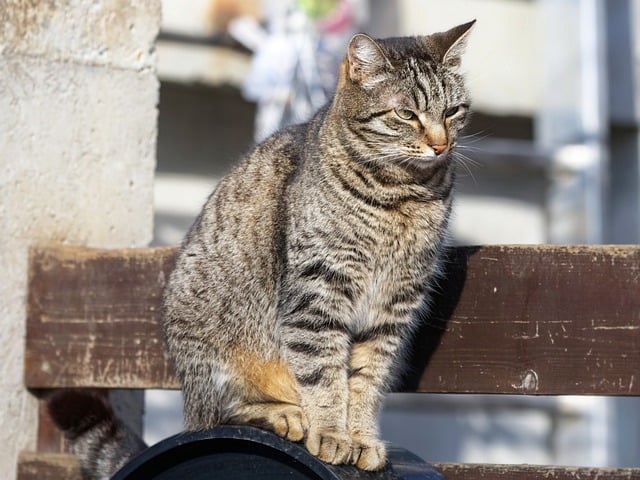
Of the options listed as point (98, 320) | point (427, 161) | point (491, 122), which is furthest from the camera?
point (491, 122)

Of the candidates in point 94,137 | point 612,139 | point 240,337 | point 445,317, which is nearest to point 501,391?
point 445,317

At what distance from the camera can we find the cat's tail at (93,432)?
9.09ft

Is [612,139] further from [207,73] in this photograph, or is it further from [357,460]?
[357,460]

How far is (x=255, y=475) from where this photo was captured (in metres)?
2.18

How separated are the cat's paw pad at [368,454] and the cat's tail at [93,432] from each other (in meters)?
0.64

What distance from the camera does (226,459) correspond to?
2.21 m

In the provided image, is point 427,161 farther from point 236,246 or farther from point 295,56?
point 295,56

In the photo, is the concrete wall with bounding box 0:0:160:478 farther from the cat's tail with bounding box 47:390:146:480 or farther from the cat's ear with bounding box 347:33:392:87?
the cat's ear with bounding box 347:33:392:87

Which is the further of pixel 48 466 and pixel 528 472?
pixel 48 466

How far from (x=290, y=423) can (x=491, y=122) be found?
5443 mm

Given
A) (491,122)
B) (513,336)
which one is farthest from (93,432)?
(491,122)

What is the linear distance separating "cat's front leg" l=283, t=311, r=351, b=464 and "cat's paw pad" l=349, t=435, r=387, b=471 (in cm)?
3

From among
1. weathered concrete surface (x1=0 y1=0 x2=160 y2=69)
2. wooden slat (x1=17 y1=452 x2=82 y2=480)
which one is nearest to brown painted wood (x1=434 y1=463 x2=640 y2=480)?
wooden slat (x1=17 y1=452 x2=82 y2=480)

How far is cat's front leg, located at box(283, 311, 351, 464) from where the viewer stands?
8.37 feet
